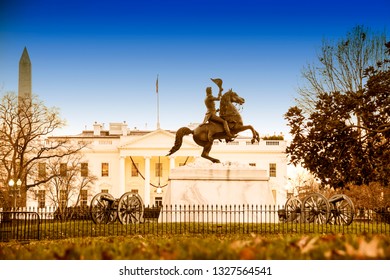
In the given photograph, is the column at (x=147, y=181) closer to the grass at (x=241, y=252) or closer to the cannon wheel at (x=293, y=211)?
the cannon wheel at (x=293, y=211)

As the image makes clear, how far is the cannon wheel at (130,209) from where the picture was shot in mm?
17055

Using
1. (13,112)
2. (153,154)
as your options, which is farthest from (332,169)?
(153,154)

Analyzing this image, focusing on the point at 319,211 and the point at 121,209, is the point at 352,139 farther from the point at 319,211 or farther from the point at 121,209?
the point at 121,209

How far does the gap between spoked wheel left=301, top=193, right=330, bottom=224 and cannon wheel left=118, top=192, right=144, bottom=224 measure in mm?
4666

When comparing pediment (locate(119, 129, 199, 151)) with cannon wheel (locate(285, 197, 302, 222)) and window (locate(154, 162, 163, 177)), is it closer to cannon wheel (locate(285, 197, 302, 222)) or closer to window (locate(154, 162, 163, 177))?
window (locate(154, 162, 163, 177))

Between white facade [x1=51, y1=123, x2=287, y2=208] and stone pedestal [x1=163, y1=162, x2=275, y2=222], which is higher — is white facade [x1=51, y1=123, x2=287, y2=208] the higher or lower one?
the higher one

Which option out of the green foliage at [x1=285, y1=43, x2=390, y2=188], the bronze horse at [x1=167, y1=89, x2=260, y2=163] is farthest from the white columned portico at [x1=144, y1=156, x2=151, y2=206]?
the green foliage at [x1=285, y1=43, x2=390, y2=188]

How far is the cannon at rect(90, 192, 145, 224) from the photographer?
17094 millimetres

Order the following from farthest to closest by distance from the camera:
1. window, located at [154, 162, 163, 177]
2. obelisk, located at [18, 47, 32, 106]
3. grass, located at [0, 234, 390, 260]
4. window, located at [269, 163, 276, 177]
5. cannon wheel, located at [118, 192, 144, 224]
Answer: window, located at [269, 163, 276, 177] < window, located at [154, 162, 163, 177] < obelisk, located at [18, 47, 32, 106] < cannon wheel, located at [118, 192, 144, 224] < grass, located at [0, 234, 390, 260]

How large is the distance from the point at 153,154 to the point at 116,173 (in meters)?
5.23

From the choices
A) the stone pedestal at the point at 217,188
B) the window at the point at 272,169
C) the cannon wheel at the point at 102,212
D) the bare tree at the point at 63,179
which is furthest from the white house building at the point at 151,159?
the cannon wheel at the point at 102,212

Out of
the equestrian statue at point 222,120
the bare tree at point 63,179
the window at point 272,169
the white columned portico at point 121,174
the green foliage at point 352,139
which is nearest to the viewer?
the green foliage at point 352,139

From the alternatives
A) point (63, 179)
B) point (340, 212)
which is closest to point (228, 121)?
point (340, 212)
